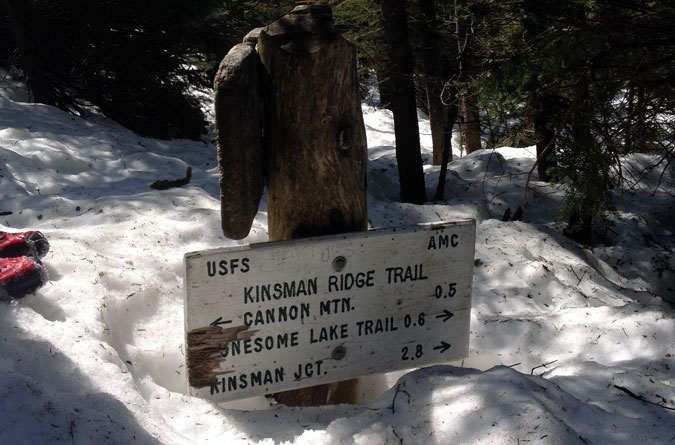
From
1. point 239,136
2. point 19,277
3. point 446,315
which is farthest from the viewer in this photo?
point 19,277

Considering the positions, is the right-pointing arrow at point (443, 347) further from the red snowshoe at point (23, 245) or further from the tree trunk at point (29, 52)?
the tree trunk at point (29, 52)

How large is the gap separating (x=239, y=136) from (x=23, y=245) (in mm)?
1792

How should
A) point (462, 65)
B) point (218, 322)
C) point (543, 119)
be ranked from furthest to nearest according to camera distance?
point (543, 119) < point (462, 65) < point (218, 322)

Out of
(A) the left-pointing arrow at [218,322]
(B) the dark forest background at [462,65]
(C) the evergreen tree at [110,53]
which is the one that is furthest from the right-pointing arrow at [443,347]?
(C) the evergreen tree at [110,53]

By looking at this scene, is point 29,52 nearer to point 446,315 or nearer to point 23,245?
point 23,245

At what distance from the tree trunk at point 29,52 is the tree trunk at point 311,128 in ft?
23.5

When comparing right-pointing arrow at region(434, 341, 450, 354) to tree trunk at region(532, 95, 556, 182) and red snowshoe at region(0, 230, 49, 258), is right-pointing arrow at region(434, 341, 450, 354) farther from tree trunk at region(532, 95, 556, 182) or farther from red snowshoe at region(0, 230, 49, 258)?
red snowshoe at region(0, 230, 49, 258)

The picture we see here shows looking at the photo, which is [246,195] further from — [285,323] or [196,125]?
[196,125]

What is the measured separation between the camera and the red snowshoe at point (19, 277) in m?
2.88

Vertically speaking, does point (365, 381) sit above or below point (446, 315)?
below

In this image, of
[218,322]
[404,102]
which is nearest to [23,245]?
[218,322]

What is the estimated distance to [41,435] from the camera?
189 centimetres

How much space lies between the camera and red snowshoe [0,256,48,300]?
288 cm

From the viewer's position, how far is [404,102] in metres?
6.48
